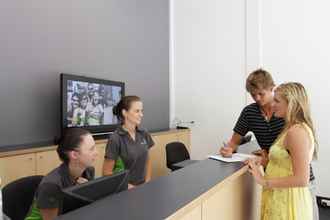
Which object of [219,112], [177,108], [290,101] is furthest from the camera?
[177,108]

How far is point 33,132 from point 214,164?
207cm

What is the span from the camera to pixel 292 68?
16.4ft

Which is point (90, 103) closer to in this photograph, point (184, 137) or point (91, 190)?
point (184, 137)

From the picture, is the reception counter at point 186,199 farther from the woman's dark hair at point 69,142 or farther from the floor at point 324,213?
the floor at point 324,213

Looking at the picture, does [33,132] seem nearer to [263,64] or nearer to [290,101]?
[290,101]

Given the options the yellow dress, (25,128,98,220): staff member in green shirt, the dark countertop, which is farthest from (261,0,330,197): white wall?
(25,128,98,220): staff member in green shirt

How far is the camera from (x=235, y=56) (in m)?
5.45

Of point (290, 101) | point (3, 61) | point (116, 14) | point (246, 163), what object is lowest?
point (246, 163)

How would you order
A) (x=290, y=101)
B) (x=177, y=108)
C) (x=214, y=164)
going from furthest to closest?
(x=177, y=108)
(x=214, y=164)
(x=290, y=101)

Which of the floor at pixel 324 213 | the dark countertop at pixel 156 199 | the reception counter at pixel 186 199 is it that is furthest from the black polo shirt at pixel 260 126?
the floor at pixel 324 213

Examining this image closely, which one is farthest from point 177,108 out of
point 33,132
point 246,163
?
point 246,163

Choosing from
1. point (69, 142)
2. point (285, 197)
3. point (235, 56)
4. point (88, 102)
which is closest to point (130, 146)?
point (69, 142)

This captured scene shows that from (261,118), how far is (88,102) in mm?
1990

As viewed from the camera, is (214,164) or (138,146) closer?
(214,164)
